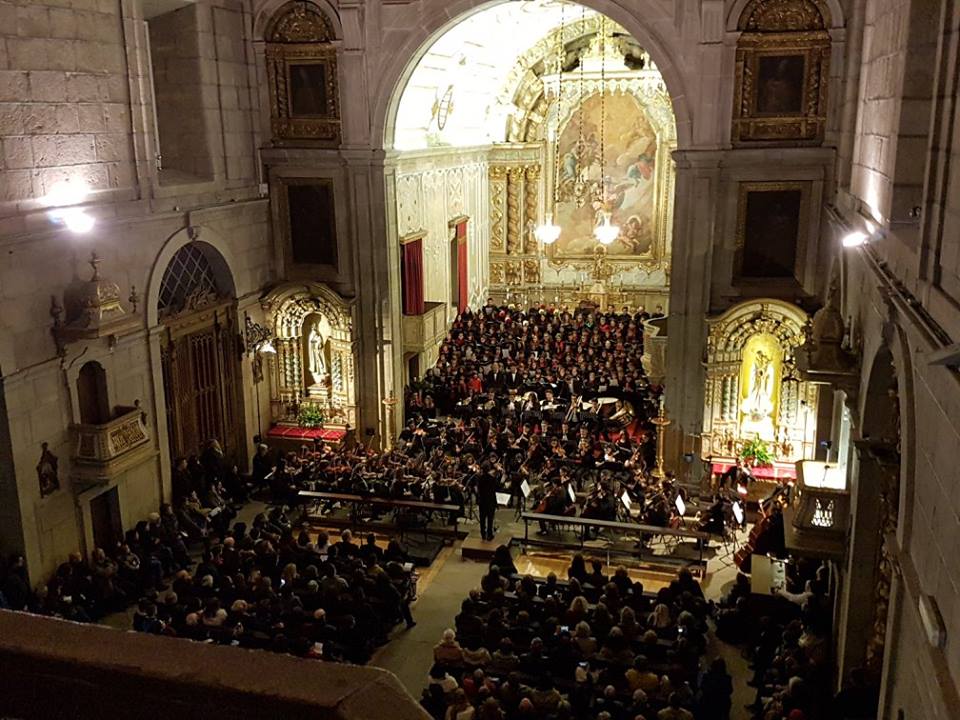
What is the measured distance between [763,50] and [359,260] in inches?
374

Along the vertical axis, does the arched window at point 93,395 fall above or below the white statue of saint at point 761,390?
above

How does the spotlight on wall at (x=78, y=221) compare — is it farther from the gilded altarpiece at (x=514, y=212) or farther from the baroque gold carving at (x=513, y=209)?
the baroque gold carving at (x=513, y=209)

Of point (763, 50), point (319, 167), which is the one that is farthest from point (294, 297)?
point (763, 50)

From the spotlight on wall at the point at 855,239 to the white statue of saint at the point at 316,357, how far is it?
487 inches

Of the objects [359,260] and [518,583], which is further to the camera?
[359,260]

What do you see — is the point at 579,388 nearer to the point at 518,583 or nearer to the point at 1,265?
the point at 518,583

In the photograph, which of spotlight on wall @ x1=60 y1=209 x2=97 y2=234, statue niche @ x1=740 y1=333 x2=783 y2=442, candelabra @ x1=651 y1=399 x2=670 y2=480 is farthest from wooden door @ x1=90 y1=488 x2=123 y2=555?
statue niche @ x1=740 y1=333 x2=783 y2=442

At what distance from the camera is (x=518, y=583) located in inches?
532

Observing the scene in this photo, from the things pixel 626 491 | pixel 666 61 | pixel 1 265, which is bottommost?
pixel 626 491

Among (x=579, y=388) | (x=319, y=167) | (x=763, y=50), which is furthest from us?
(x=579, y=388)

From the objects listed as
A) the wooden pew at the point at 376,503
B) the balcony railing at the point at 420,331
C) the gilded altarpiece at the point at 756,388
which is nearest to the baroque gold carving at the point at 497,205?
the balcony railing at the point at 420,331

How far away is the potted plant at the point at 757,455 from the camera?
60.3 ft

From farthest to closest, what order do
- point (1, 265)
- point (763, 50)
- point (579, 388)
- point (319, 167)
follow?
point (579, 388) → point (319, 167) → point (763, 50) → point (1, 265)

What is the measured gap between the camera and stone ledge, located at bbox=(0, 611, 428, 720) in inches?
72.6
